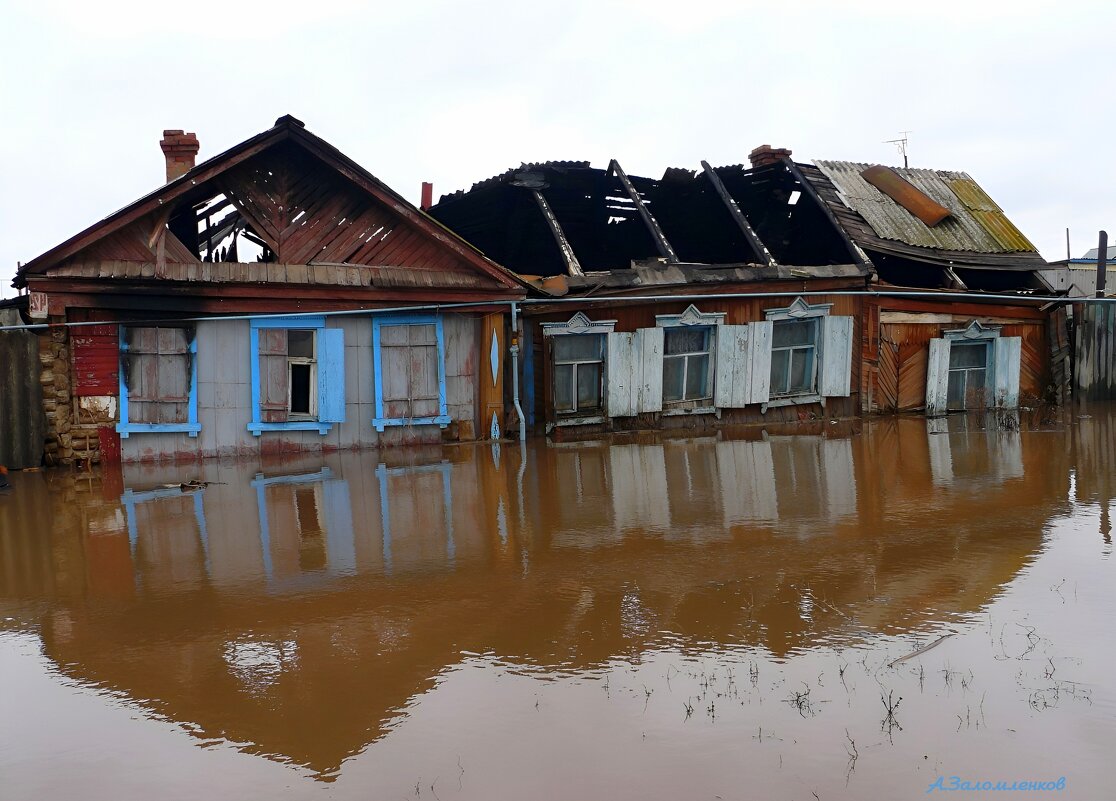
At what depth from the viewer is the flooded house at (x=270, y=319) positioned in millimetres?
12164

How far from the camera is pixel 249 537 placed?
725cm

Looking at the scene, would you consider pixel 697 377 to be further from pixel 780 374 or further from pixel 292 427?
pixel 292 427

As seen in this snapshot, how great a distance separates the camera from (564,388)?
50.0 ft

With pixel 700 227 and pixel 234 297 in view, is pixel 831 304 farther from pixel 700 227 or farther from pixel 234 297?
pixel 234 297

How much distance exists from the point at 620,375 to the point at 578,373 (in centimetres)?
70

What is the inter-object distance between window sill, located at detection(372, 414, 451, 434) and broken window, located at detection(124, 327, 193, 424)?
103 inches

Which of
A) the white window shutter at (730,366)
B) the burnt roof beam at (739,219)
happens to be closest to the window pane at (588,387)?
the white window shutter at (730,366)

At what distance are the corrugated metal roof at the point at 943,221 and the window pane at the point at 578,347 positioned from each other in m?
6.36

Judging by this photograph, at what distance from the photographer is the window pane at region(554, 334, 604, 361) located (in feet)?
49.8

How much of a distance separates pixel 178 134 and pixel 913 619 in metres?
13.8

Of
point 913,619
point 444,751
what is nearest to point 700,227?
point 913,619

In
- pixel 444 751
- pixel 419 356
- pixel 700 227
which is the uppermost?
pixel 700 227

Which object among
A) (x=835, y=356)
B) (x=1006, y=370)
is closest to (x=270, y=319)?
(x=835, y=356)

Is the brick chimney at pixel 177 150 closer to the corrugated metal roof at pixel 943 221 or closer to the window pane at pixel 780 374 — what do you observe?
the window pane at pixel 780 374
